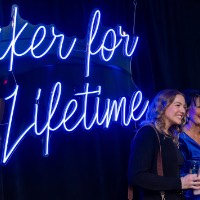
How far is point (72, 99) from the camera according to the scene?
279 centimetres

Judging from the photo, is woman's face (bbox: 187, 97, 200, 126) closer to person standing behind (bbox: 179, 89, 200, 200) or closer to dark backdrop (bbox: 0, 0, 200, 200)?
person standing behind (bbox: 179, 89, 200, 200)

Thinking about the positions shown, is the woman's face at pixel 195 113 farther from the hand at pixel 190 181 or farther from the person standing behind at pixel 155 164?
the hand at pixel 190 181

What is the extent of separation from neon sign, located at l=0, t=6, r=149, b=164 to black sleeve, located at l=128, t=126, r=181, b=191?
456 millimetres

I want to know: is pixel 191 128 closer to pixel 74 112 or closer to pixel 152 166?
pixel 152 166

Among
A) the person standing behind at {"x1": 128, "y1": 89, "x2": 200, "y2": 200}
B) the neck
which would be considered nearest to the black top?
the person standing behind at {"x1": 128, "y1": 89, "x2": 200, "y2": 200}

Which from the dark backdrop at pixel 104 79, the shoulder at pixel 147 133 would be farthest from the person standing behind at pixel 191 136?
the dark backdrop at pixel 104 79

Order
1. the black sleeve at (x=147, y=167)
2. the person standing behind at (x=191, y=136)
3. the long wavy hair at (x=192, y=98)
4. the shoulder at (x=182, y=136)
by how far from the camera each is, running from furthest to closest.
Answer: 1. the long wavy hair at (x=192, y=98)
2. the shoulder at (x=182, y=136)
3. the person standing behind at (x=191, y=136)
4. the black sleeve at (x=147, y=167)

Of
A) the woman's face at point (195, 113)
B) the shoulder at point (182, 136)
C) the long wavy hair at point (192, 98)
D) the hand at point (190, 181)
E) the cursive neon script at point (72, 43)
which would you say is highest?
the cursive neon script at point (72, 43)

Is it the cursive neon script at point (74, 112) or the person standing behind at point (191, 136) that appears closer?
the cursive neon script at point (74, 112)

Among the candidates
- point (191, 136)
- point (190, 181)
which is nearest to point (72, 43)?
point (191, 136)

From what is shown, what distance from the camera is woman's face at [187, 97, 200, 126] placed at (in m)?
2.98

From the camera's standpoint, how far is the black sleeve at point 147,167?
94.7 inches

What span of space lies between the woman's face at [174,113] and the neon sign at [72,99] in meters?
0.39

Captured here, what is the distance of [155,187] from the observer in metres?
2.41
